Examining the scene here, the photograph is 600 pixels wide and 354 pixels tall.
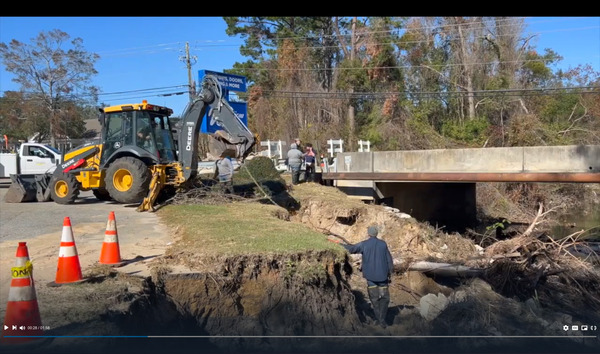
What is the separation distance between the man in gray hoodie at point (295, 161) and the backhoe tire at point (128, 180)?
5941mm

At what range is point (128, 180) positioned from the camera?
13695 mm

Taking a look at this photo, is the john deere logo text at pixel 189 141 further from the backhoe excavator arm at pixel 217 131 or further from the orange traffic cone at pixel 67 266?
the orange traffic cone at pixel 67 266

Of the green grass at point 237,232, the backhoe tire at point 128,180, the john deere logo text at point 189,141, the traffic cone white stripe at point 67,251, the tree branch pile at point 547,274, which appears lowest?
the tree branch pile at point 547,274

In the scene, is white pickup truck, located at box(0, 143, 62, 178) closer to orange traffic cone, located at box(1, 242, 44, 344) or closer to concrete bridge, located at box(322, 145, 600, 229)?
concrete bridge, located at box(322, 145, 600, 229)

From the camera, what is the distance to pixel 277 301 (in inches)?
295

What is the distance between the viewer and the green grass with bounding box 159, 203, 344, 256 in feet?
26.9

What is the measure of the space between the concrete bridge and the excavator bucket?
976 cm

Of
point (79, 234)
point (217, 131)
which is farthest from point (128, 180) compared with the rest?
point (79, 234)

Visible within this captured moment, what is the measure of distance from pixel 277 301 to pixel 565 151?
37.3 ft

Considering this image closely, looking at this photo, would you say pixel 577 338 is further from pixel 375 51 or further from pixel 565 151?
pixel 375 51

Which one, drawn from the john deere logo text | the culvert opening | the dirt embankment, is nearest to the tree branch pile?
the dirt embankment

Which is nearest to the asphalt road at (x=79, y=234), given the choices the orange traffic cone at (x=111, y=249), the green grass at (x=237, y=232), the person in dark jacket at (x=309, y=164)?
the orange traffic cone at (x=111, y=249)

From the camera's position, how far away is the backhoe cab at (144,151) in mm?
12789
